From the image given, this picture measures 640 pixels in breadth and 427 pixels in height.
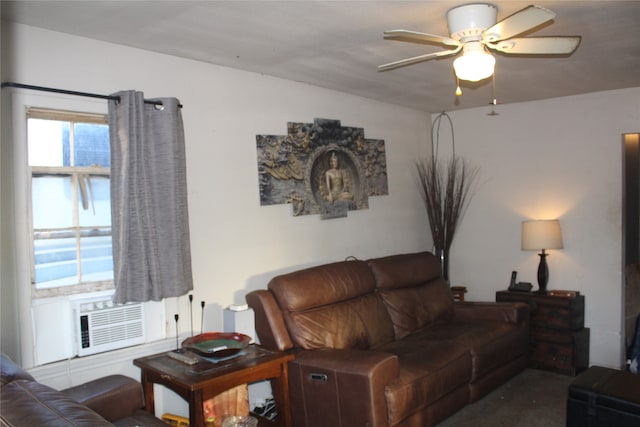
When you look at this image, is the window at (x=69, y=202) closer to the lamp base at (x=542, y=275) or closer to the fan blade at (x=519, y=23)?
the fan blade at (x=519, y=23)

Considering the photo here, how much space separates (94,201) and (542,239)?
3.56 meters

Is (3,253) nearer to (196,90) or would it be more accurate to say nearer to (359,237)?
→ (196,90)

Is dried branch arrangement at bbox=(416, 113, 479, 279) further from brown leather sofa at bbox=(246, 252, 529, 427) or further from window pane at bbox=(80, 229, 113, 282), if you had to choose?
window pane at bbox=(80, 229, 113, 282)

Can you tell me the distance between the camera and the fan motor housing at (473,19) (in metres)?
2.34

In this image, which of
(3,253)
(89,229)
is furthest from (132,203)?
(3,253)

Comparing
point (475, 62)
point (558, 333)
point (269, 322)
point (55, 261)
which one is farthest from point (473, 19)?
point (558, 333)

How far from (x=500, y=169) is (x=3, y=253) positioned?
422 cm

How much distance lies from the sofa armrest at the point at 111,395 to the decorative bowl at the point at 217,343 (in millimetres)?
350

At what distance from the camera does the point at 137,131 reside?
108 inches

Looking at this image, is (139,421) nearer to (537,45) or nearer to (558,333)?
(537,45)

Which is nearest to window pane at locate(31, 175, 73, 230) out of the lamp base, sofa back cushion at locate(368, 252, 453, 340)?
sofa back cushion at locate(368, 252, 453, 340)

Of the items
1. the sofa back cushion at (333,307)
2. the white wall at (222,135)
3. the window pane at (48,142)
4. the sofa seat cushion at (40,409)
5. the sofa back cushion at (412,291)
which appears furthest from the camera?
the sofa back cushion at (412,291)

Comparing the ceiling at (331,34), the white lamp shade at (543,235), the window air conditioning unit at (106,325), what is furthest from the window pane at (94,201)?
the white lamp shade at (543,235)

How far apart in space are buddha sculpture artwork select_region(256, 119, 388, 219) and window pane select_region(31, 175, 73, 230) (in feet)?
4.24
